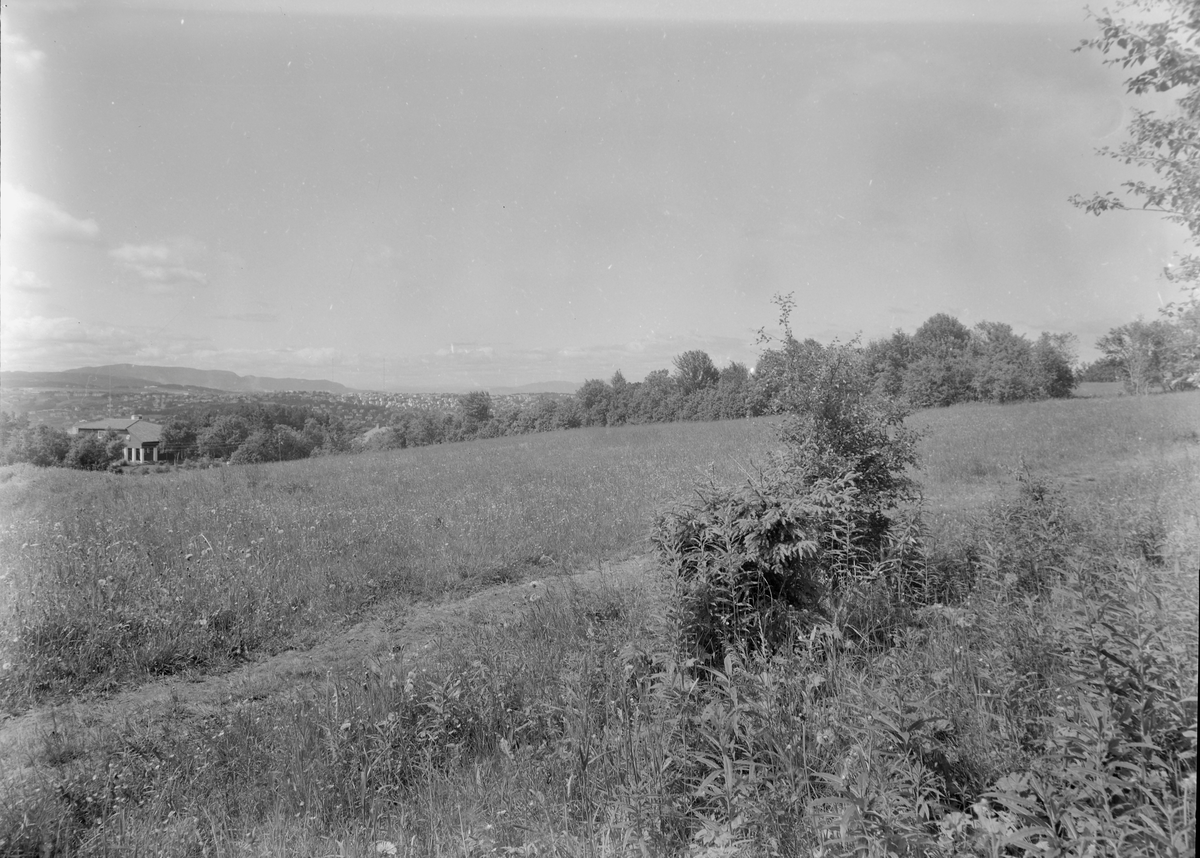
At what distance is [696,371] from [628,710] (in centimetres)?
1113

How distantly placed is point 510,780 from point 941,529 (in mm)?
6628

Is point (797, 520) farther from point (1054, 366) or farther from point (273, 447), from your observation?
point (273, 447)

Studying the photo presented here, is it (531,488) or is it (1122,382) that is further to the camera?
(531,488)

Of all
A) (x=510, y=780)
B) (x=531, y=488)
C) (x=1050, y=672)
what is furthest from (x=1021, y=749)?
(x=531, y=488)

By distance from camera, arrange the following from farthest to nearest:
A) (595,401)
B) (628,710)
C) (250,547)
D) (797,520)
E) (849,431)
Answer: (595,401)
(250,547)
(849,431)
(797,520)
(628,710)

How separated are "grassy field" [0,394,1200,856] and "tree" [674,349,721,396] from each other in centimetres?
610

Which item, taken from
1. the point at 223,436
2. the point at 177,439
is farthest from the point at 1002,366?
the point at 223,436

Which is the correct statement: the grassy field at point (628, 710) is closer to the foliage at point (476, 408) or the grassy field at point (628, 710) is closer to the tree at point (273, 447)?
the tree at point (273, 447)

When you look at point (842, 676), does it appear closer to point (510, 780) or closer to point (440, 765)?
point (510, 780)

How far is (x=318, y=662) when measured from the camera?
20.1 feet

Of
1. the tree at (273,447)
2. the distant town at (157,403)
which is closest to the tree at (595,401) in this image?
the distant town at (157,403)

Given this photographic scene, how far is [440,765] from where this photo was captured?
4.34 m

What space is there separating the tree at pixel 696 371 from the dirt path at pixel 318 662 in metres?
6.64

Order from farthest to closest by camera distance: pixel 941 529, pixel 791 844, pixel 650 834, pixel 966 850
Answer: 1. pixel 941 529
2. pixel 650 834
3. pixel 791 844
4. pixel 966 850
